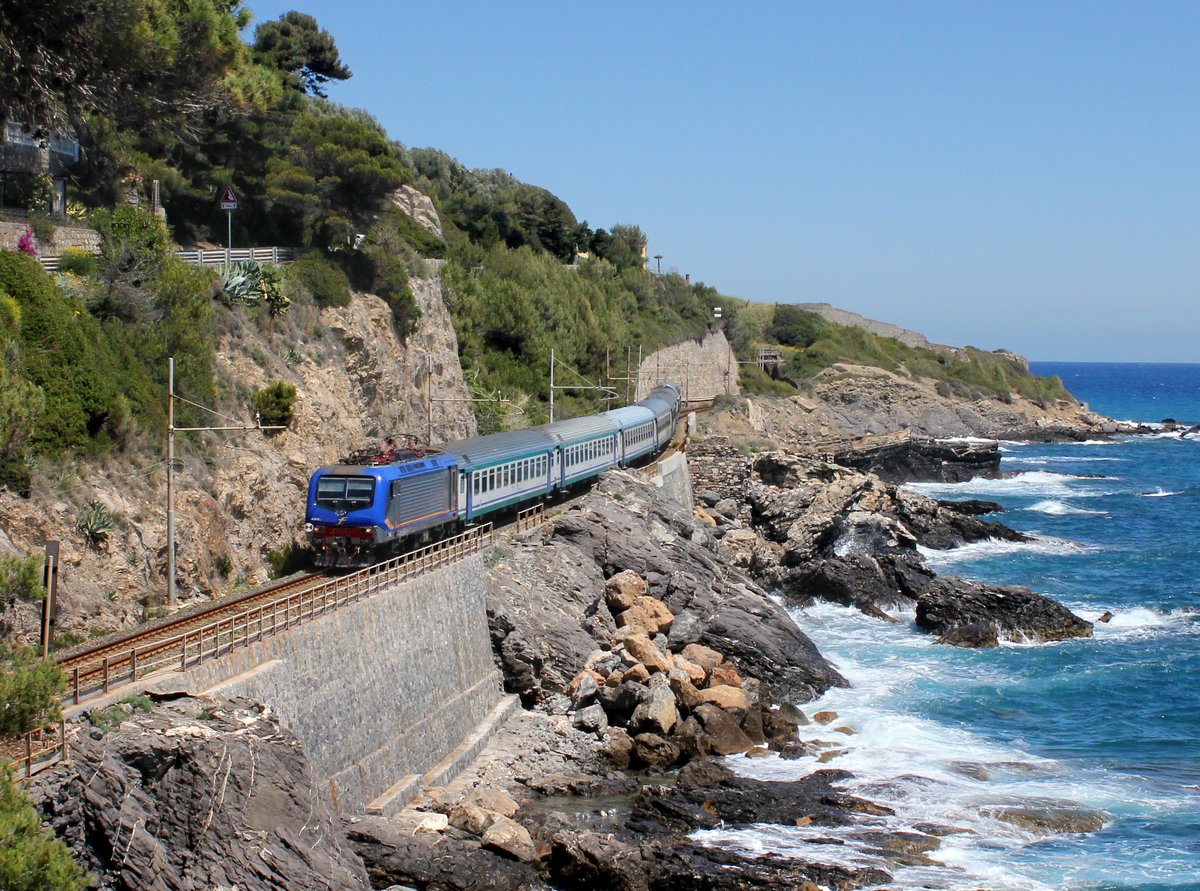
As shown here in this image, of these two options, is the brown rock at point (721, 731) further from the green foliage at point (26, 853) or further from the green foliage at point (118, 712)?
the green foliage at point (26, 853)

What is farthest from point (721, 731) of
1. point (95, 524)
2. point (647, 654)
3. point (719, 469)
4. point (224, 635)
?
point (719, 469)

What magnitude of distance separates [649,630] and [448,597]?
7.18 m

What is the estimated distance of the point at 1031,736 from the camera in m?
29.8

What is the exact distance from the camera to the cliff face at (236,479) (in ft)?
76.8

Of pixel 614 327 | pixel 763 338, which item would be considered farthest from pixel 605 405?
pixel 763 338

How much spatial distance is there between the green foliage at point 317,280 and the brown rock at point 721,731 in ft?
56.5

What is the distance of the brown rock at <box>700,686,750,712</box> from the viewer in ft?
93.0

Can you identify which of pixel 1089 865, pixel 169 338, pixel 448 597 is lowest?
pixel 1089 865

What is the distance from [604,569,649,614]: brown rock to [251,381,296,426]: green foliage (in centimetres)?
897

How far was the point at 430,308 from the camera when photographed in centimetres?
4631

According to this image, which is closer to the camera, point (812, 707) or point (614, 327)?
point (812, 707)

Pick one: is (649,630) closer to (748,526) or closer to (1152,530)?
(748,526)

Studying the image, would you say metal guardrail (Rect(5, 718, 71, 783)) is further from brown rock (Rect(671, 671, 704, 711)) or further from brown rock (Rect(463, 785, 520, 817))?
brown rock (Rect(671, 671, 704, 711))

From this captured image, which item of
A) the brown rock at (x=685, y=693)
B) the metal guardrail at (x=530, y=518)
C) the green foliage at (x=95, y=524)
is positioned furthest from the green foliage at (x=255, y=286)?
the brown rock at (x=685, y=693)
